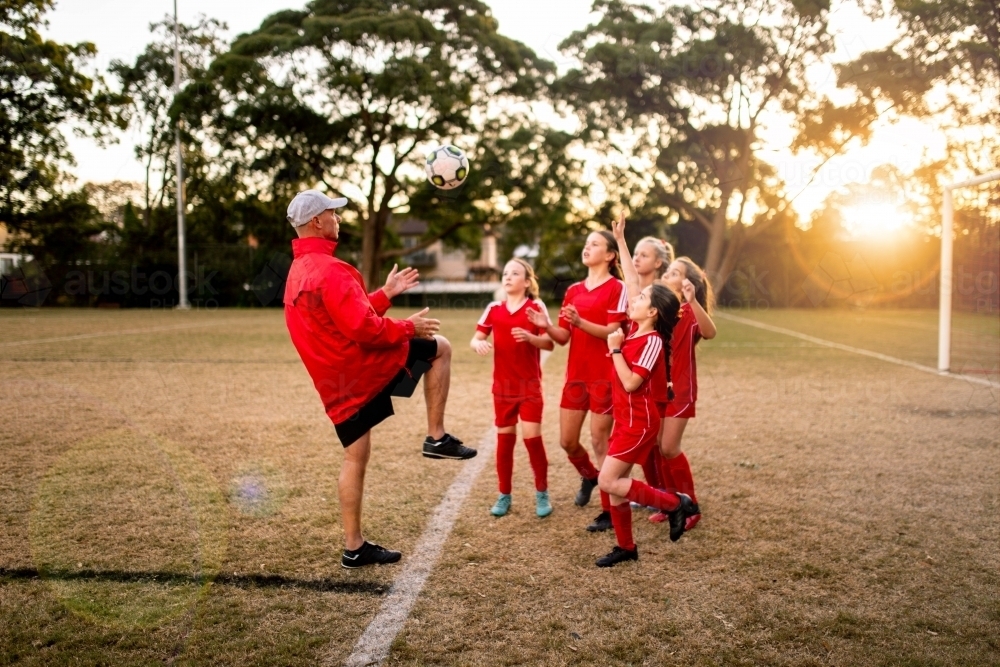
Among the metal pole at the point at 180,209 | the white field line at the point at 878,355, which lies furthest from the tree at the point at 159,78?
the white field line at the point at 878,355

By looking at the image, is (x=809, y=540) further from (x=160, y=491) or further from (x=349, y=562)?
(x=160, y=491)

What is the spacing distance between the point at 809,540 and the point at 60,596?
3817 millimetres

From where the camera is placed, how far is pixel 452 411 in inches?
324

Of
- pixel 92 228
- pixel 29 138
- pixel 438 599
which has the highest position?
pixel 29 138

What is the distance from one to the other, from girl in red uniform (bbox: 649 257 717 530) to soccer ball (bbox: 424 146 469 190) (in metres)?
2.59

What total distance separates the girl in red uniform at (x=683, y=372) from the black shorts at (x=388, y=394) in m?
1.47

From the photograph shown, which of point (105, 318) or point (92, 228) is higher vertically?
point (92, 228)

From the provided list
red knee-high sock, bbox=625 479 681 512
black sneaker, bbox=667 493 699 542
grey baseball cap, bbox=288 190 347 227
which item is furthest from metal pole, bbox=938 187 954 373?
grey baseball cap, bbox=288 190 347 227

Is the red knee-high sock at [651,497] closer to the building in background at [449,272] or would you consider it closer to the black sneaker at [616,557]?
the black sneaker at [616,557]

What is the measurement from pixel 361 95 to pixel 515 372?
28.4 metres

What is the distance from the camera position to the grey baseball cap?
3535mm

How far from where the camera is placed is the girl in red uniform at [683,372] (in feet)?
14.1

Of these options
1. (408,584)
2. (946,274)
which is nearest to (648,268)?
(408,584)

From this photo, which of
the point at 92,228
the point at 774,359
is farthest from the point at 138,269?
the point at 774,359
